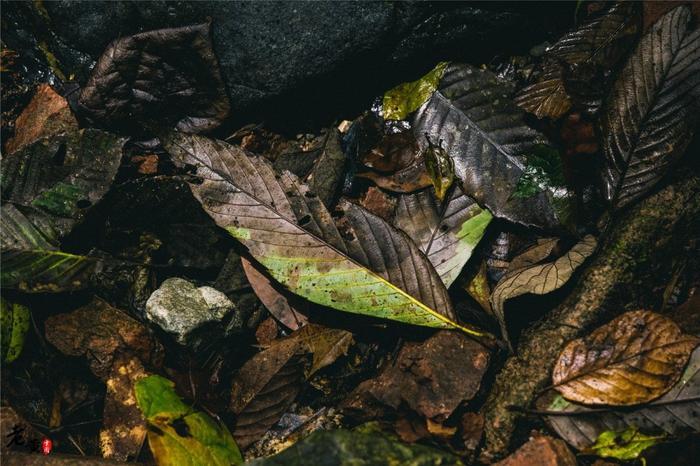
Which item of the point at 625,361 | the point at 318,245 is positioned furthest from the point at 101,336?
the point at 625,361

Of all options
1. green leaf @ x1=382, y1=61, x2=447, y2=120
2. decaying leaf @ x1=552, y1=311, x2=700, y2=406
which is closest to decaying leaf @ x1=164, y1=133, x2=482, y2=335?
decaying leaf @ x1=552, y1=311, x2=700, y2=406

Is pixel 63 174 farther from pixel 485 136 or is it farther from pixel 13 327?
pixel 485 136

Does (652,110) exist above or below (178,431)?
above

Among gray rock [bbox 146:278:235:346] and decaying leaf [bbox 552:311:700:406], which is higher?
decaying leaf [bbox 552:311:700:406]

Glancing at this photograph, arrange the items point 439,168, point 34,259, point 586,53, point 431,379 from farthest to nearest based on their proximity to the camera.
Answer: point 586,53 → point 439,168 → point 34,259 → point 431,379

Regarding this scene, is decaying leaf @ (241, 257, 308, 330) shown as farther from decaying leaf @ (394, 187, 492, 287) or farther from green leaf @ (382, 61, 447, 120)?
green leaf @ (382, 61, 447, 120)

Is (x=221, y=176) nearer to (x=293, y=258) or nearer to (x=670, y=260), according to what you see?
(x=293, y=258)

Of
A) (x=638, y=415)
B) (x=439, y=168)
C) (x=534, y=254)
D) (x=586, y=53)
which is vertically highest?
(x=586, y=53)
